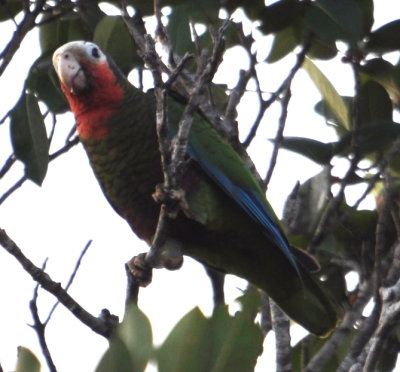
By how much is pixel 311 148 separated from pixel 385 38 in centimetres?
42

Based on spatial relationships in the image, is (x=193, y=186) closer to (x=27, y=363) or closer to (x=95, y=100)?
(x=95, y=100)

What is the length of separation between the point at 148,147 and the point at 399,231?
2.67ft

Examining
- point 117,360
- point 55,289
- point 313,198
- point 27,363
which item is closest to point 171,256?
point 313,198

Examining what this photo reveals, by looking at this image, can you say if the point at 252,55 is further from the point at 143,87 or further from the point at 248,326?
the point at 248,326

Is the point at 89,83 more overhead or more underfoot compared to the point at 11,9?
more underfoot

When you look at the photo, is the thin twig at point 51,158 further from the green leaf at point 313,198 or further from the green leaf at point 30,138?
the green leaf at point 313,198

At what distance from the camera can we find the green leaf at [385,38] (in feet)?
10.6

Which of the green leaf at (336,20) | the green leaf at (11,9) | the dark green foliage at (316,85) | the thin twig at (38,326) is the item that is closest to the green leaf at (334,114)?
the dark green foliage at (316,85)

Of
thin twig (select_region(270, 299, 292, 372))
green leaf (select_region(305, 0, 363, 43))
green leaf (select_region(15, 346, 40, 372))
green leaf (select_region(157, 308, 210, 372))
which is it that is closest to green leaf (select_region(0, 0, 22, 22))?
green leaf (select_region(305, 0, 363, 43))

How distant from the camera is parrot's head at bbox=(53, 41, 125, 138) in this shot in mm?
3316

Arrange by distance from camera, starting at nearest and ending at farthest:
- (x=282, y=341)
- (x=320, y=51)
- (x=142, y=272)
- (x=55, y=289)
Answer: (x=55, y=289), (x=142, y=272), (x=282, y=341), (x=320, y=51)

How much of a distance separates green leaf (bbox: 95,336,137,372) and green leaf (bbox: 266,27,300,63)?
1.83m

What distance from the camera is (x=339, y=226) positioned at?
3.26 metres

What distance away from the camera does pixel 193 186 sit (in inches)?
126
